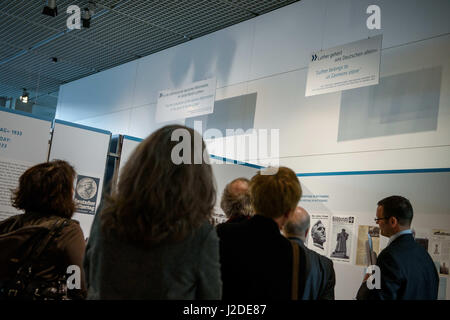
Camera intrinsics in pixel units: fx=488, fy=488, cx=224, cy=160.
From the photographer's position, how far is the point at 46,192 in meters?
2.16

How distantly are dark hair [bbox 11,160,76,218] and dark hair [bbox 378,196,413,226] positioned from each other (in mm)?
2068

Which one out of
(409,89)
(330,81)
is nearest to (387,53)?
(409,89)

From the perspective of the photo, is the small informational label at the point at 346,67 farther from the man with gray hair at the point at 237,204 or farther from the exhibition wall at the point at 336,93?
the man with gray hair at the point at 237,204

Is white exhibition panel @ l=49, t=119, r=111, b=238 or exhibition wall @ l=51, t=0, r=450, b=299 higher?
exhibition wall @ l=51, t=0, r=450, b=299

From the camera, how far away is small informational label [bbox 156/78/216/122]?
573 cm

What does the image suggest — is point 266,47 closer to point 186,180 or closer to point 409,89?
point 409,89

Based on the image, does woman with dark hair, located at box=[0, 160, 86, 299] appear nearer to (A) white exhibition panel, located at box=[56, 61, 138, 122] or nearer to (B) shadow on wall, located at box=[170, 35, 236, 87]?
(B) shadow on wall, located at box=[170, 35, 236, 87]

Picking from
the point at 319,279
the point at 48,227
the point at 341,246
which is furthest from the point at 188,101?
the point at 48,227

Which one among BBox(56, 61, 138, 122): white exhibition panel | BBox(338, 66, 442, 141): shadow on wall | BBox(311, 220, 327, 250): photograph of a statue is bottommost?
BBox(311, 220, 327, 250): photograph of a statue

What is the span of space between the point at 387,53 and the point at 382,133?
85cm

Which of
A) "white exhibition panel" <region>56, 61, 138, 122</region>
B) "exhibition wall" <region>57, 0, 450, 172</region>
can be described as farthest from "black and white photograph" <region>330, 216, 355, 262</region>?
"white exhibition panel" <region>56, 61, 138, 122</region>

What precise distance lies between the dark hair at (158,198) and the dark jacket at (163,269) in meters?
0.03

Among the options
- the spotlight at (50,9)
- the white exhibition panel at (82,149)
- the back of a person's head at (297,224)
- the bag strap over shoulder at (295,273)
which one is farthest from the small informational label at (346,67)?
the spotlight at (50,9)

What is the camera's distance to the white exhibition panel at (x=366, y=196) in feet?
13.4
